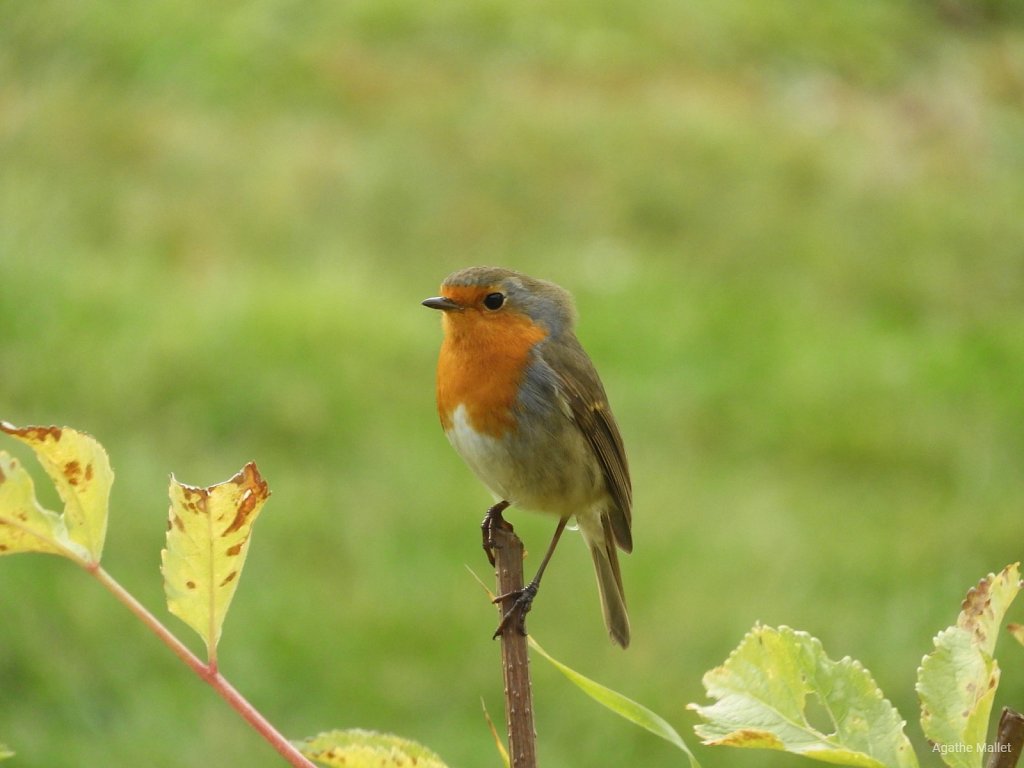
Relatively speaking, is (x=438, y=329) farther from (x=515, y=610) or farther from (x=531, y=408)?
(x=515, y=610)

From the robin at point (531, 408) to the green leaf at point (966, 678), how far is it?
5.75 ft

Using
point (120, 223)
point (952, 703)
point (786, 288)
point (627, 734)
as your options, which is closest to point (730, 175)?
point (786, 288)

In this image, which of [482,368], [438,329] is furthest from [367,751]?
[438,329]

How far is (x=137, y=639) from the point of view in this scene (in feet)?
14.8

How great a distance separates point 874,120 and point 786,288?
8.98ft

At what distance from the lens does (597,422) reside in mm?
2918

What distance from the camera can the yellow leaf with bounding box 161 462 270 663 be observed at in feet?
2.89

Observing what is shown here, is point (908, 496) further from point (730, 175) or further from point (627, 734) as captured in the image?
point (730, 175)

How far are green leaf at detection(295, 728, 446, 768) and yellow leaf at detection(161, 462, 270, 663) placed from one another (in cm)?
10

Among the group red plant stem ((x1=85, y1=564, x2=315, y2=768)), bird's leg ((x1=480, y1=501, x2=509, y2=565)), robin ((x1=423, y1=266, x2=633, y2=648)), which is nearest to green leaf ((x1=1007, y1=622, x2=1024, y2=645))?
red plant stem ((x1=85, y1=564, x2=315, y2=768))

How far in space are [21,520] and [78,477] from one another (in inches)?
1.9

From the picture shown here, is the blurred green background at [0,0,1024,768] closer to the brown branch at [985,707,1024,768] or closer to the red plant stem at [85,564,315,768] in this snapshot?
the red plant stem at [85,564,315,768]

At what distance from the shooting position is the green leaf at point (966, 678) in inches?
31.0

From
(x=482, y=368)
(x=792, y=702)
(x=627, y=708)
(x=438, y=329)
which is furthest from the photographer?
(x=438, y=329)
